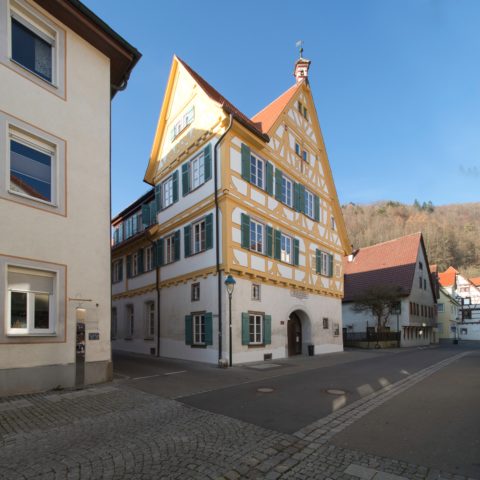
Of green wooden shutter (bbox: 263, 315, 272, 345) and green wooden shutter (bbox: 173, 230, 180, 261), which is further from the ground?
green wooden shutter (bbox: 173, 230, 180, 261)

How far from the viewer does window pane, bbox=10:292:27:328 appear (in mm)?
9477

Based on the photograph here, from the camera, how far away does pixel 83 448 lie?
5.54 m

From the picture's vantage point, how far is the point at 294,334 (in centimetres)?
2145

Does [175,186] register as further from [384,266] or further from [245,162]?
[384,266]

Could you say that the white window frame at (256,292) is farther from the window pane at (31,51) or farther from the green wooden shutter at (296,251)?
the window pane at (31,51)

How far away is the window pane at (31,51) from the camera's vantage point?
34.1ft

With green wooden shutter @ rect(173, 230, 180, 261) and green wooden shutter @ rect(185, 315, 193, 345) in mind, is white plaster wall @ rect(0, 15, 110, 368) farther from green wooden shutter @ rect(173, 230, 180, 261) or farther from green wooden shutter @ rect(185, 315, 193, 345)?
green wooden shutter @ rect(173, 230, 180, 261)

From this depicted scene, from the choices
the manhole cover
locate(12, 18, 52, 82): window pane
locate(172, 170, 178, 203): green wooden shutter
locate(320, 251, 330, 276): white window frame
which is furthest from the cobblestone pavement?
locate(320, 251, 330, 276): white window frame

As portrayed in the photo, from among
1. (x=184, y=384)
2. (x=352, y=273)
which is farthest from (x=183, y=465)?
(x=352, y=273)

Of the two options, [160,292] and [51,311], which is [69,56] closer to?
[51,311]

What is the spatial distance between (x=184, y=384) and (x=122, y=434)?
4.92 metres

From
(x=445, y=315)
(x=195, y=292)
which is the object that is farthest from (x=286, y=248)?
(x=445, y=315)

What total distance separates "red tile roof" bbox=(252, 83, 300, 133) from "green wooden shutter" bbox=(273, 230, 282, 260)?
490 centimetres

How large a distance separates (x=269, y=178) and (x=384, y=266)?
85.7 feet
